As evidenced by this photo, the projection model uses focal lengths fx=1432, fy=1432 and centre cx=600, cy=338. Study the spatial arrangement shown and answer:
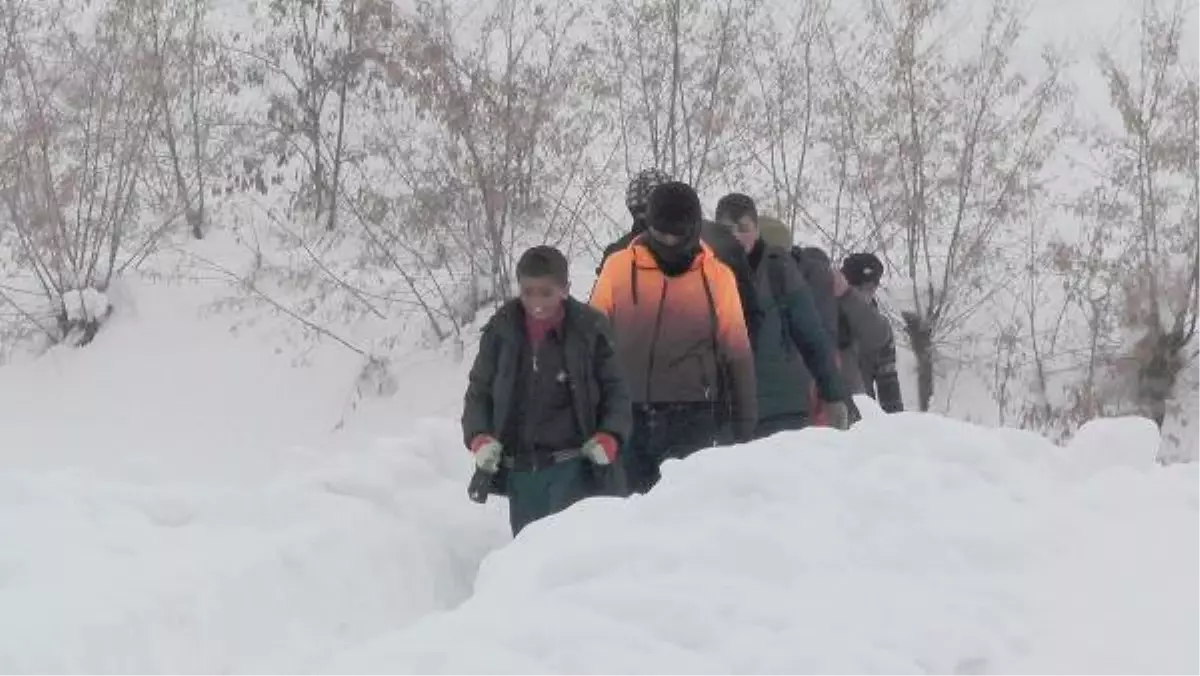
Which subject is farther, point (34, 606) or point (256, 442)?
point (256, 442)

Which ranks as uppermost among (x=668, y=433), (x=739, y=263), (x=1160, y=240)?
(x=1160, y=240)

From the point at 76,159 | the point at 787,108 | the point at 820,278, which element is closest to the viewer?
the point at 820,278

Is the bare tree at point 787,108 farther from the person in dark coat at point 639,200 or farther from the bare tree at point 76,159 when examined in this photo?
the person in dark coat at point 639,200

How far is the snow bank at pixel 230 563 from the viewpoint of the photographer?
4.78m

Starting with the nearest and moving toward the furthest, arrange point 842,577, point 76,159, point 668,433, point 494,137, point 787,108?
point 842,577, point 668,433, point 494,137, point 76,159, point 787,108

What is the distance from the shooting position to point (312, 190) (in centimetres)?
1586

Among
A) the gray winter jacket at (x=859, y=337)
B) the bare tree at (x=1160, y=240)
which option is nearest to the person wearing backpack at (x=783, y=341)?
the gray winter jacket at (x=859, y=337)

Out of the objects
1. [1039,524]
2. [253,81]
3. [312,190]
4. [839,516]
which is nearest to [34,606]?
[839,516]

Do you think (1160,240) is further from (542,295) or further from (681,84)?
(542,295)

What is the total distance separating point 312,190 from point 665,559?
12768 mm

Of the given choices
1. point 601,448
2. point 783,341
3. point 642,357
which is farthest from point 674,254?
point 783,341

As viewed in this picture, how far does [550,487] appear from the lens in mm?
5344

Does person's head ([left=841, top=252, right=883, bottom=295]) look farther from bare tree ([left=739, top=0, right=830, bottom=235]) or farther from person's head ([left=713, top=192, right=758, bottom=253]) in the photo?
bare tree ([left=739, top=0, right=830, bottom=235])

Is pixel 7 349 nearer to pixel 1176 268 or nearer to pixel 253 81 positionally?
pixel 253 81
